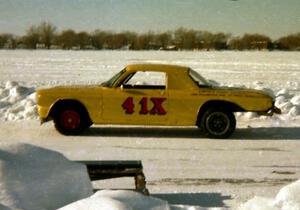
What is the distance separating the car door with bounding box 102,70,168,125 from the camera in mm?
12055

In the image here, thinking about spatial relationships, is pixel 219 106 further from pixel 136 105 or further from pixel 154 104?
pixel 136 105

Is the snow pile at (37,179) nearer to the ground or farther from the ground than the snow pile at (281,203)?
farther from the ground

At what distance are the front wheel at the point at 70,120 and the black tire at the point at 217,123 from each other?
2505mm

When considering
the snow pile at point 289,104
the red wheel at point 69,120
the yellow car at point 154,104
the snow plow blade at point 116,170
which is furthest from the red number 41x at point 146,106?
the snow plow blade at point 116,170

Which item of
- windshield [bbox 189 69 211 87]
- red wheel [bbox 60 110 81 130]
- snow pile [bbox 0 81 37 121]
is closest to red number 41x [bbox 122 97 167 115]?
windshield [bbox 189 69 211 87]

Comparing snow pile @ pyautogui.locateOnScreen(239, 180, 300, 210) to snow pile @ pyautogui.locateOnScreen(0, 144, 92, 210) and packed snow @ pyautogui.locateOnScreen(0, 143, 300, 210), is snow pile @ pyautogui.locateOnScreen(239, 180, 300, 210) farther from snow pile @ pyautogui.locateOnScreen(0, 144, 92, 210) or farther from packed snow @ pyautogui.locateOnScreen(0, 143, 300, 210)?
snow pile @ pyautogui.locateOnScreen(0, 144, 92, 210)

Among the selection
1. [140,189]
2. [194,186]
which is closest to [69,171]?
[140,189]

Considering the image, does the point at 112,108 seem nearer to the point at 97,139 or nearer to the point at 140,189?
the point at 97,139

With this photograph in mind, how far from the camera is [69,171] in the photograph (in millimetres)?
6004

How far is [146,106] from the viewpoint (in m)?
12.1

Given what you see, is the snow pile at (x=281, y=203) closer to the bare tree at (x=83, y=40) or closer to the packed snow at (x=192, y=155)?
the packed snow at (x=192, y=155)

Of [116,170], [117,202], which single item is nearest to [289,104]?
[116,170]

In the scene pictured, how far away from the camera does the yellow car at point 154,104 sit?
476 inches

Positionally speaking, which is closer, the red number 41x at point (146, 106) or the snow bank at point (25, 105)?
the red number 41x at point (146, 106)
